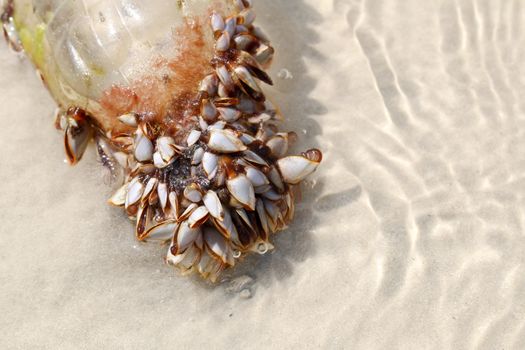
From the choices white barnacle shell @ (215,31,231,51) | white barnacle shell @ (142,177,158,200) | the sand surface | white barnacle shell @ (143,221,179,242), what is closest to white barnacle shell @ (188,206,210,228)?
white barnacle shell @ (143,221,179,242)

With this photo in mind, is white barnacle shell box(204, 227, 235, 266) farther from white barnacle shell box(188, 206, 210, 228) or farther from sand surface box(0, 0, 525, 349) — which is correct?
sand surface box(0, 0, 525, 349)

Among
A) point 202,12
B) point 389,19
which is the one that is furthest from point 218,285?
point 389,19

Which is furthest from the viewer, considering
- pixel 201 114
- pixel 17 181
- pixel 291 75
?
pixel 291 75

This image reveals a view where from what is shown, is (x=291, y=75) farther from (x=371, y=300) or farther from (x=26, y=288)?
(x=26, y=288)

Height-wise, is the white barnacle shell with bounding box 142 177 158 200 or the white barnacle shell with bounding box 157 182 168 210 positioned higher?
the white barnacle shell with bounding box 142 177 158 200

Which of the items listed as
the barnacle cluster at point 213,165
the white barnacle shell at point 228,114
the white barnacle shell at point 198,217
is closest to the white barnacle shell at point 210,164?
the barnacle cluster at point 213,165

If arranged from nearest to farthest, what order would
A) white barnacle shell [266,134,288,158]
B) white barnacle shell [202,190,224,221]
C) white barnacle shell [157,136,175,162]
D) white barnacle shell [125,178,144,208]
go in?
white barnacle shell [202,190,224,221] < white barnacle shell [157,136,175,162] < white barnacle shell [125,178,144,208] < white barnacle shell [266,134,288,158]

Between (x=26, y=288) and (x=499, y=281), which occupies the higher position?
(x=26, y=288)

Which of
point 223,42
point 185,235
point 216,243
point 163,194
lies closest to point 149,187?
point 163,194
